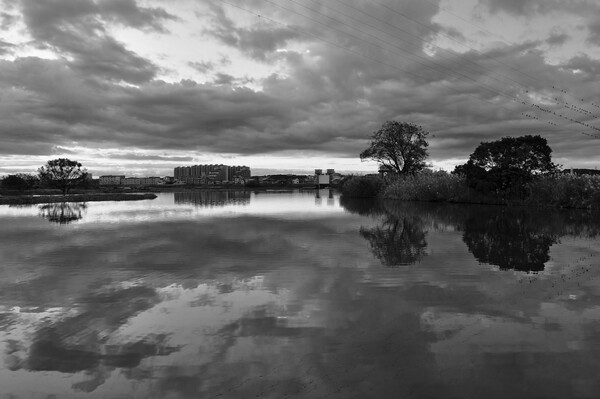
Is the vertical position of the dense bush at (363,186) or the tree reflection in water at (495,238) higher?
the dense bush at (363,186)

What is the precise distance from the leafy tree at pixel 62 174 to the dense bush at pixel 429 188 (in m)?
58.7

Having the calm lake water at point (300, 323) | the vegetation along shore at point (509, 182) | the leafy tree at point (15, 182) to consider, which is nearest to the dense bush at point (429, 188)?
the vegetation along shore at point (509, 182)

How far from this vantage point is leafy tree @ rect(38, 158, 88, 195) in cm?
7669

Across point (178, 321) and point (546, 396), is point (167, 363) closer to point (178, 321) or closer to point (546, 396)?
point (178, 321)

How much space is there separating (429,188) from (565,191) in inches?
716

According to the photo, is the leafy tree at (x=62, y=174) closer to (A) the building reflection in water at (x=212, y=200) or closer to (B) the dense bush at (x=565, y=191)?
(A) the building reflection in water at (x=212, y=200)

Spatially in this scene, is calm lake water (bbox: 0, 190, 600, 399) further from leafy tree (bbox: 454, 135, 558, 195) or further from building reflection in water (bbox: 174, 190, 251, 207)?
building reflection in water (bbox: 174, 190, 251, 207)

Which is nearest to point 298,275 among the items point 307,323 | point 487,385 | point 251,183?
point 307,323

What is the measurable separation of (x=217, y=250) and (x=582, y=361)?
1307 cm

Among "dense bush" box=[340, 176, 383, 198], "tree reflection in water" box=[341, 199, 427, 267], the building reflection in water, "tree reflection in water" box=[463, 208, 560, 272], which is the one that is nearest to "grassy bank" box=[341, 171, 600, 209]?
"dense bush" box=[340, 176, 383, 198]

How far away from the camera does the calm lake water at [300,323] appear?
226 inches

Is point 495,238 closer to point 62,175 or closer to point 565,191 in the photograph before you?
point 565,191

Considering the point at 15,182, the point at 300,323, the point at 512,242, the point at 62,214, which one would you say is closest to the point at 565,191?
the point at 512,242

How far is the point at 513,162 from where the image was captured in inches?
1705
